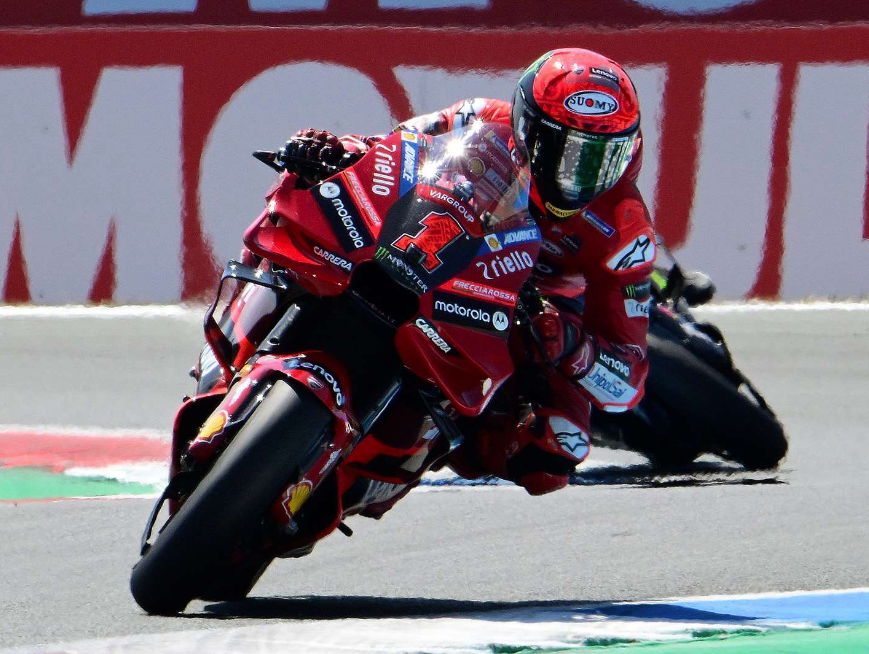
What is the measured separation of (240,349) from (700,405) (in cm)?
272

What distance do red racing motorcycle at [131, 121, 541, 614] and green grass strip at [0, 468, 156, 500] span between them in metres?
1.80

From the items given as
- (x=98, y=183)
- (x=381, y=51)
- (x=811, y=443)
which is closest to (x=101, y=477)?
(x=811, y=443)

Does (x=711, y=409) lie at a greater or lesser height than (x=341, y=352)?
lesser

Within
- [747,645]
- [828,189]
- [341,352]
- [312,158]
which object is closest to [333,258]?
[341,352]

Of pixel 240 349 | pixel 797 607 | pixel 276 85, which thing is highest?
pixel 240 349

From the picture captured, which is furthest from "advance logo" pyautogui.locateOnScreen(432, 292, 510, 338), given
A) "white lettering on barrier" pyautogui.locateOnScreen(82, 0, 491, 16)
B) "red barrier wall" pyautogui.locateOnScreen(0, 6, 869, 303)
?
"white lettering on barrier" pyautogui.locateOnScreen(82, 0, 491, 16)

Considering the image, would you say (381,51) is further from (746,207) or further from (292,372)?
(292,372)

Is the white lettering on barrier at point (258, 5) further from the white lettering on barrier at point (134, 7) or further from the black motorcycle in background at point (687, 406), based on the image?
the black motorcycle in background at point (687, 406)

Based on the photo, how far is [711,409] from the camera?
6.04 meters

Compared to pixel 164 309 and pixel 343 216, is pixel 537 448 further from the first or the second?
pixel 164 309

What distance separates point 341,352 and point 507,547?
141cm

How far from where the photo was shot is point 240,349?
3.84m

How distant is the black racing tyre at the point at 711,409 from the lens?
19.5 ft

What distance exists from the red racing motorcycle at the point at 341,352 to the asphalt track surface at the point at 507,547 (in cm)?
27
